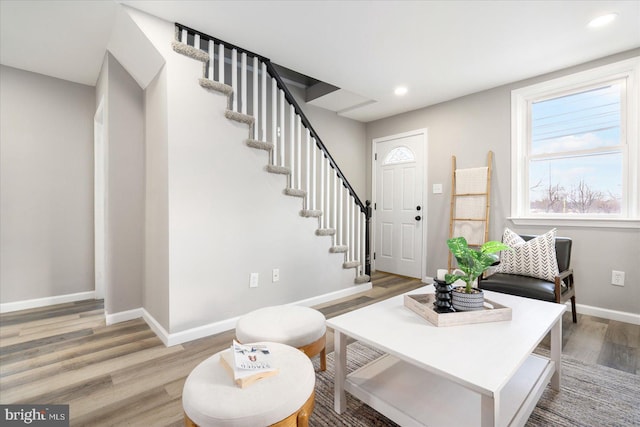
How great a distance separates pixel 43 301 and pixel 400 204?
4.44 meters

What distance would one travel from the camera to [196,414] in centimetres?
94

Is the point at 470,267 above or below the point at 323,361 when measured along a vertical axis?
above

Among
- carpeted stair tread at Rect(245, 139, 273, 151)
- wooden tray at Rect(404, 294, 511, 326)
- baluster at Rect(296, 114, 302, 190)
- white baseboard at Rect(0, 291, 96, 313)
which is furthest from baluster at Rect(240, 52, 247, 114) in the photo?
white baseboard at Rect(0, 291, 96, 313)

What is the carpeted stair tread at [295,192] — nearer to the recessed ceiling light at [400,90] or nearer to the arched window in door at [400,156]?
the recessed ceiling light at [400,90]

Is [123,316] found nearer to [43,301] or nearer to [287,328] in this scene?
[43,301]

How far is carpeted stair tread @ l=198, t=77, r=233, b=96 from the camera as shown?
2.36 meters

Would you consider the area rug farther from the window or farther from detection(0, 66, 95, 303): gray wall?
detection(0, 66, 95, 303): gray wall

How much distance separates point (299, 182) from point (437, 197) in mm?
2035

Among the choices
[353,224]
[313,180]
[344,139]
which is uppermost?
[344,139]

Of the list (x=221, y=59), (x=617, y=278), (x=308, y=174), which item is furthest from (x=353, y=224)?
(x=617, y=278)

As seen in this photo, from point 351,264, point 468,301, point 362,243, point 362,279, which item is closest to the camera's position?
point 468,301

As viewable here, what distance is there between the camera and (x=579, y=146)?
Result: 9.72 feet

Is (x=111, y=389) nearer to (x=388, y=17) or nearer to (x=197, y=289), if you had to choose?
(x=197, y=289)

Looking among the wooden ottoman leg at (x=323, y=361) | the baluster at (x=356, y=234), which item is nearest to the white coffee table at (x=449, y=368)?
the wooden ottoman leg at (x=323, y=361)
